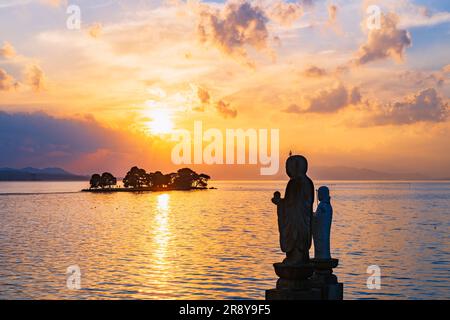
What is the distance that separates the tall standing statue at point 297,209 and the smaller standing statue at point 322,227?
2207 mm

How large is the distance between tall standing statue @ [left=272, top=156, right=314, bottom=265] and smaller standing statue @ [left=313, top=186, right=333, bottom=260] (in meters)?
2.21

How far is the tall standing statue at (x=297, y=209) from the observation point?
1373cm

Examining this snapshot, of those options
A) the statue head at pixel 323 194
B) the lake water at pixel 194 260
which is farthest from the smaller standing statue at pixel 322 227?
the lake water at pixel 194 260

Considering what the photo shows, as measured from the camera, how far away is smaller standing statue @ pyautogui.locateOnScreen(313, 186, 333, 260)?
15984mm

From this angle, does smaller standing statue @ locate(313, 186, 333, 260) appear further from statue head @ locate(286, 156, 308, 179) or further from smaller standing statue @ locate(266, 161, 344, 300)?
statue head @ locate(286, 156, 308, 179)

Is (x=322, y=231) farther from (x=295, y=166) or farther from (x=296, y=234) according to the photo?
(x=295, y=166)

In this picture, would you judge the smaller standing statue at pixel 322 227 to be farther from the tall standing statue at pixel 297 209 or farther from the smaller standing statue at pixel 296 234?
the tall standing statue at pixel 297 209

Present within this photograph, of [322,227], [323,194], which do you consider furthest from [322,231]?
[323,194]

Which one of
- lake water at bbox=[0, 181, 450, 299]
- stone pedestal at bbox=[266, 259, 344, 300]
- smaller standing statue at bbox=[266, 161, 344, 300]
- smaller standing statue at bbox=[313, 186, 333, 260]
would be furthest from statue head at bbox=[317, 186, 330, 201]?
lake water at bbox=[0, 181, 450, 299]

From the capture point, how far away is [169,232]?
68.1m
